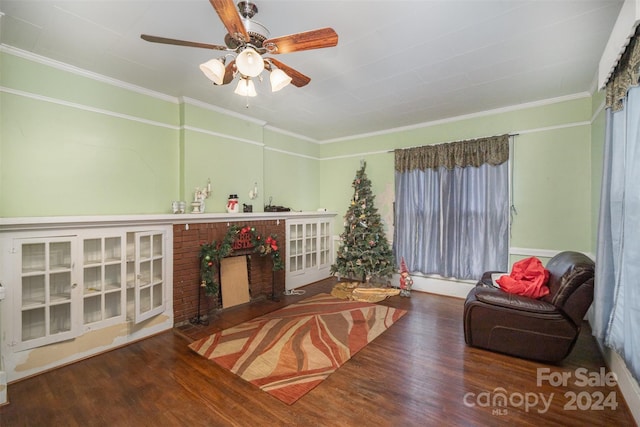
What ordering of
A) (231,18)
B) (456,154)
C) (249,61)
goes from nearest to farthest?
(231,18) → (249,61) → (456,154)

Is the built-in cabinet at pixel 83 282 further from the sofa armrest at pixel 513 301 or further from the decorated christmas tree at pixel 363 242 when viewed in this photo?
the sofa armrest at pixel 513 301

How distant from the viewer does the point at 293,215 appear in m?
4.95

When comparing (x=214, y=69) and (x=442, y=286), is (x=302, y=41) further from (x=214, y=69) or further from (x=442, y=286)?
(x=442, y=286)

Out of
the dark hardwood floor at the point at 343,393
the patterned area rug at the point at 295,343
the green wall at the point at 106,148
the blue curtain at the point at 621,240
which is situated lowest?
the dark hardwood floor at the point at 343,393

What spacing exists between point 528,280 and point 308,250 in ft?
11.4

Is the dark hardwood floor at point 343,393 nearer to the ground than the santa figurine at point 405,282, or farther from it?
nearer to the ground

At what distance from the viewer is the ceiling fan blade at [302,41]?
1677 millimetres

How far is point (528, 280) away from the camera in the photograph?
9.70 ft

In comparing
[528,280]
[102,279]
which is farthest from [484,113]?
[102,279]

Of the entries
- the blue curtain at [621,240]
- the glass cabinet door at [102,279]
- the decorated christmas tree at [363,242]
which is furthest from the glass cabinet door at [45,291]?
the blue curtain at [621,240]

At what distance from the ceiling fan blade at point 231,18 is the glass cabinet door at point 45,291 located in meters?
2.51

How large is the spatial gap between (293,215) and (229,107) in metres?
2.04

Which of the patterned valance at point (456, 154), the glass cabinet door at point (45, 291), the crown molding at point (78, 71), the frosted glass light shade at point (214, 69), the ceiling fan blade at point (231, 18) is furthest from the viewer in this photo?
the patterned valance at point (456, 154)

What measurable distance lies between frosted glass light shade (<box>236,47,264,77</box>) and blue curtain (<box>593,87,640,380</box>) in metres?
2.44
